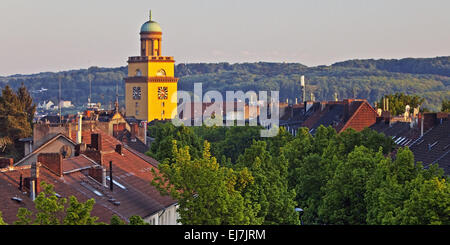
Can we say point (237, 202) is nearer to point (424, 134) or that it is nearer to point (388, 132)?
point (424, 134)

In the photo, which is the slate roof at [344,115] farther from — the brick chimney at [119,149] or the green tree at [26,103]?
the brick chimney at [119,149]

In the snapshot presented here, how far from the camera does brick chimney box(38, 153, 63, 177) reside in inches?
1677

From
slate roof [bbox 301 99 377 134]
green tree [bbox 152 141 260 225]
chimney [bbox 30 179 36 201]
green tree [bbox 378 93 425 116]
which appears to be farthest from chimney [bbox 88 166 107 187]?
green tree [bbox 378 93 425 116]

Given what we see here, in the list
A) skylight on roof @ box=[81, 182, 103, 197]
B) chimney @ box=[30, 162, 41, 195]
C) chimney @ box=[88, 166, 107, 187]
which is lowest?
skylight on roof @ box=[81, 182, 103, 197]

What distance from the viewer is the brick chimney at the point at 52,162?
140ft

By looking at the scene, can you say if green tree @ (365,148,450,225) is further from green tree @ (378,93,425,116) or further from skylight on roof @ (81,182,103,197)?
green tree @ (378,93,425,116)

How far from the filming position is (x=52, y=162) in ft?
140

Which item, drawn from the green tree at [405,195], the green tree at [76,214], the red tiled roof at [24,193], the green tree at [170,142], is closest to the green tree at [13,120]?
the green tree at [170,142]

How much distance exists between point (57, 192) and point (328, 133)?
138 ft

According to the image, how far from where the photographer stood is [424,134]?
74.1 metres

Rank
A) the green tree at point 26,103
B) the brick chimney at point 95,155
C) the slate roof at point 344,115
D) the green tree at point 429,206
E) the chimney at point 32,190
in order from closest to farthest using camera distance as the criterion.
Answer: the green tree at point 429,206
the chimney at point 32,190
the brick chimney at point 95,155
the green tree at point 26,103
the slate roof at point 344,115
